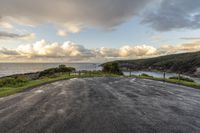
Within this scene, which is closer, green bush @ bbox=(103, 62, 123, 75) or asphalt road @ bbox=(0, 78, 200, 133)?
asphalt road @ bbox=(0, 78, 200, 133)

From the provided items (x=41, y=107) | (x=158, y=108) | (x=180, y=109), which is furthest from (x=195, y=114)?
(x=41, y=107)

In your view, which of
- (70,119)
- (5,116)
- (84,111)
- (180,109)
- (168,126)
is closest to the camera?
(168,126)

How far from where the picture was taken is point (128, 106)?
37.0ft

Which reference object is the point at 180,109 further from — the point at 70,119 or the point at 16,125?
the point at 16,125

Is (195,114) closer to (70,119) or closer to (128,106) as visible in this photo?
(128,106)

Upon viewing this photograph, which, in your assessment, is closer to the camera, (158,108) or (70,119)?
(70,119)

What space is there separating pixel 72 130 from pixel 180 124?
4.38 m

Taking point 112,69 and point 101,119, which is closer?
point 101,119

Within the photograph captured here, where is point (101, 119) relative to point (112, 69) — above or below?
above

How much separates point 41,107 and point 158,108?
658 centimetres

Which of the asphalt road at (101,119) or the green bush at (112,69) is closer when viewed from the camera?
the asphalt road at (101,119)

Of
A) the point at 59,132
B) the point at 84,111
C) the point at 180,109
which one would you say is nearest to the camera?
the point at 59,132

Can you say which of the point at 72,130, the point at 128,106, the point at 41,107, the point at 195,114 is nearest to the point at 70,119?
the point at 72,130

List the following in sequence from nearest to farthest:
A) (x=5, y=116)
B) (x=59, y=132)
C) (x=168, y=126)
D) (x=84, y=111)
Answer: (x=59, y=132) < (x=168, y=126) < (x=5, y=116) < (x=84, y=111)
